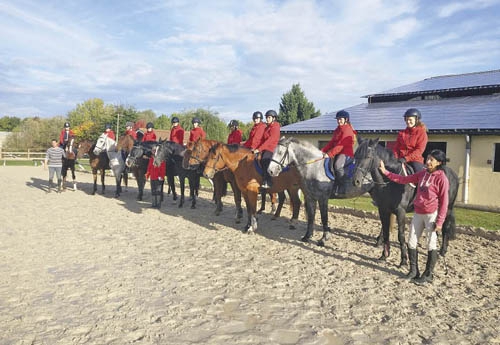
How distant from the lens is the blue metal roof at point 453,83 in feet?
53.8

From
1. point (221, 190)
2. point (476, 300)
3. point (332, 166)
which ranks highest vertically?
point (332, 166)

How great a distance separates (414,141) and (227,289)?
409cm

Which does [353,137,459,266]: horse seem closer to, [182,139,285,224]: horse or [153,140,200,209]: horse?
[182,139,285,224]: horse

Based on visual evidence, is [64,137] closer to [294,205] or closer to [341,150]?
[294,205]

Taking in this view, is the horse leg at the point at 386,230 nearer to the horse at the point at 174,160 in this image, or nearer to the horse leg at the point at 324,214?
the horse leg at the point at 324,214

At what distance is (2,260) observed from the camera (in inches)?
222

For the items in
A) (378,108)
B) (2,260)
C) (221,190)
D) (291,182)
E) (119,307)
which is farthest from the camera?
(378,108)

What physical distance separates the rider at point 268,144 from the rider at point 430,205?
10.9 feet

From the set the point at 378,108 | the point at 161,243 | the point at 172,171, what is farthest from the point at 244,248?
the point at 378,108

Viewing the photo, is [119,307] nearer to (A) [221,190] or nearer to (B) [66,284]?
(B) [66,284]

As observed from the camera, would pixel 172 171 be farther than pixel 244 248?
Yes

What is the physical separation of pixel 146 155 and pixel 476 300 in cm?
931

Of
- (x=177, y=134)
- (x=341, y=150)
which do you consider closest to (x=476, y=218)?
(x=341, y=150)

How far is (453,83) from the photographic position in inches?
719
